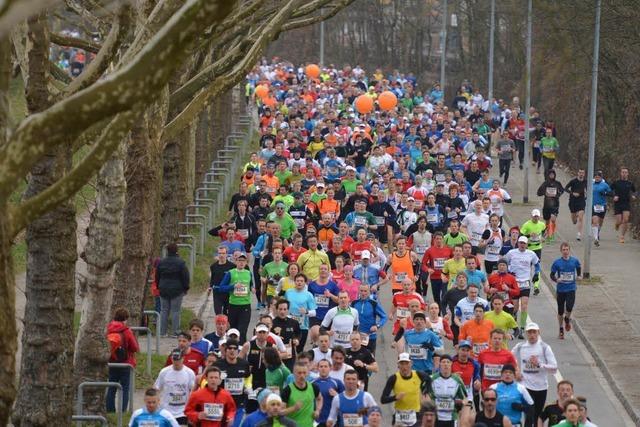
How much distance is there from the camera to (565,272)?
22.9 meters

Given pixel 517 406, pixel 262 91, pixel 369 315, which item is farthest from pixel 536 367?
pixel 262 91

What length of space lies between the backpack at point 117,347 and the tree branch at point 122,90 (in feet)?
29.9

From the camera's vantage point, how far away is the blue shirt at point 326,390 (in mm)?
15391

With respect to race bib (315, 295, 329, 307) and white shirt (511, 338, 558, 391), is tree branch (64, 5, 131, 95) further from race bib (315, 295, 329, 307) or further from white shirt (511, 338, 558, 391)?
race bib (315, 295, 329, 307)

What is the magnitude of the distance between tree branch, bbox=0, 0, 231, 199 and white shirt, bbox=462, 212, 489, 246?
17740 mm

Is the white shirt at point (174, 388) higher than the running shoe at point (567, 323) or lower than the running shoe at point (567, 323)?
higher

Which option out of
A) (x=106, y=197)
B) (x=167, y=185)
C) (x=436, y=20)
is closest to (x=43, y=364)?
(x=106, y=197)

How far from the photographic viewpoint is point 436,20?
283 ft

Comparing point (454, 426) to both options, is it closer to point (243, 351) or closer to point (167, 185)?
point (243, 351)

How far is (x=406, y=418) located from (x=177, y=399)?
2172 millimetres

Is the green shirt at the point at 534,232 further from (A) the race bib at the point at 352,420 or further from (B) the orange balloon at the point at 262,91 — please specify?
(B) the orange balloon at the point at 262,91

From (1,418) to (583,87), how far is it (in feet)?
124

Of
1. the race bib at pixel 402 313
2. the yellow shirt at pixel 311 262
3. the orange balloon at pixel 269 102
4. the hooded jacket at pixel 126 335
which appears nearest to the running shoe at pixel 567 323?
the yellow shirt at pixel 311 262

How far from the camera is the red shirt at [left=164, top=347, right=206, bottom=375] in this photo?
55.1ft
